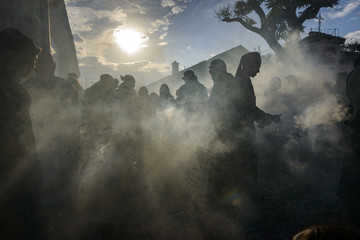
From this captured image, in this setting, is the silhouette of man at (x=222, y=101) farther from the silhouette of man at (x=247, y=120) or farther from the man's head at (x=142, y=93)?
the man's head at (x=142, y=93)

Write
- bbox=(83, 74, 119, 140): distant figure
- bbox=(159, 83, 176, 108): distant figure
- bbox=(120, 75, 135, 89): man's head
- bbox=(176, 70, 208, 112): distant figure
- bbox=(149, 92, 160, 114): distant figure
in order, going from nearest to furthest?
bbox=(83, 74, 119, 140): distant figure → bbox=(176, 70, 208, 112): distant figure → bbox=(120, 75, 135, 89): man's head → bbox=(159, 83, 176, 108): distant figure → bbox=(149, 92, 160, 114): distant figure

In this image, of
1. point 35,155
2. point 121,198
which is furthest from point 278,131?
point 35,155

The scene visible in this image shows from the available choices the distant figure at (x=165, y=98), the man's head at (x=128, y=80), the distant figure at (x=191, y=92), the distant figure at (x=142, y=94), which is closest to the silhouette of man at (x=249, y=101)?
the distant figure at (x=191, y=92)

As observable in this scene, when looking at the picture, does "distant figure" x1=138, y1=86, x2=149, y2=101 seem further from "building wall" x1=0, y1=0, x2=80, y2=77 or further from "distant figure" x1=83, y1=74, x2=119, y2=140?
"building wall" x1=0, y1=0, x2=80, y2=77


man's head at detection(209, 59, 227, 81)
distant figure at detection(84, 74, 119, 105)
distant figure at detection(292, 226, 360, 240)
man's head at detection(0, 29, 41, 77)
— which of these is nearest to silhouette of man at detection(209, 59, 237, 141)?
man's head at detection(209, 59, 227, 81)

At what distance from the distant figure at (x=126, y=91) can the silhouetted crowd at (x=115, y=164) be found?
12 cm

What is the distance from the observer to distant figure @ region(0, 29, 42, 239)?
1751 mm

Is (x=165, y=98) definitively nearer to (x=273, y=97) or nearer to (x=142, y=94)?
(x=142, y=94)

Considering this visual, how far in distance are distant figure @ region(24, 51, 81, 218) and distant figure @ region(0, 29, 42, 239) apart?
1.85m

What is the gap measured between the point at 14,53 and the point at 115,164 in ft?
11.2

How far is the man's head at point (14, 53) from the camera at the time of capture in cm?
189

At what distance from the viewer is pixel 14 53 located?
193cm

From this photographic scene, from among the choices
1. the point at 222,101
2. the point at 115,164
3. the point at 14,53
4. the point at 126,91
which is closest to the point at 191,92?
the point at 126,91

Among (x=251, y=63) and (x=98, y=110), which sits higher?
(x=251, y=63)
